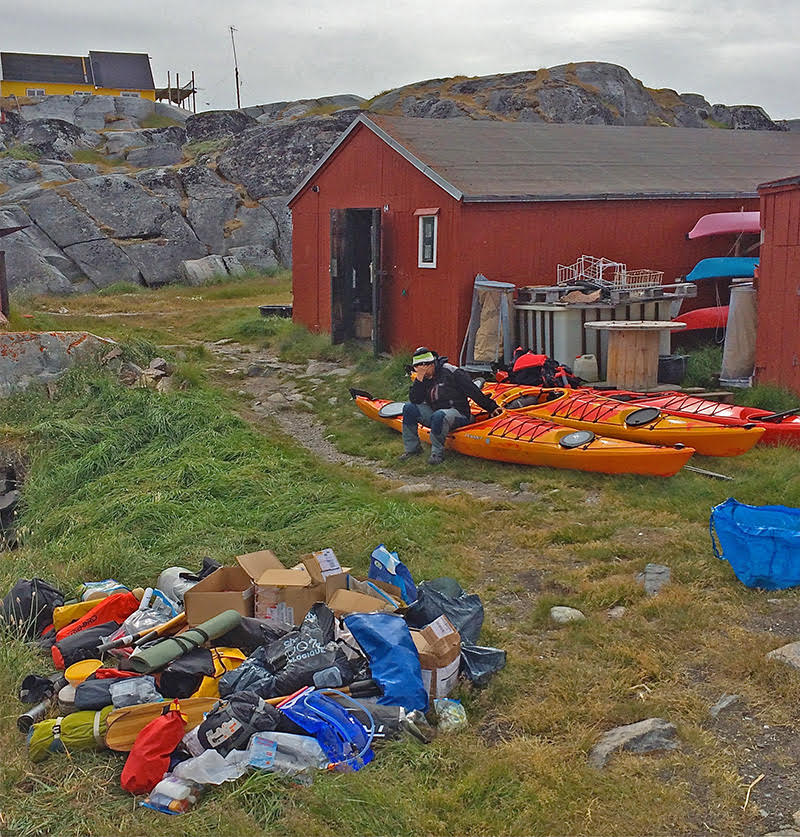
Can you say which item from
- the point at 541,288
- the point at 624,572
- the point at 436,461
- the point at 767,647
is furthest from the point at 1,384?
the point at 767,647

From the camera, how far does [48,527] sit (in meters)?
9.64

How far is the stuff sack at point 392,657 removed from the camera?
17.3ft

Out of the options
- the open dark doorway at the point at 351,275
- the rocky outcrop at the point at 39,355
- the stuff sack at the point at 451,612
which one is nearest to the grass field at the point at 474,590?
the stuff sack at the point at 451,612

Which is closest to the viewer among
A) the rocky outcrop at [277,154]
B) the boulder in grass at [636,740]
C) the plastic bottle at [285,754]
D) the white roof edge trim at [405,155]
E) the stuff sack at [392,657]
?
the plastic bottle at [285,754]

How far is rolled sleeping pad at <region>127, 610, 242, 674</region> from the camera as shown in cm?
546

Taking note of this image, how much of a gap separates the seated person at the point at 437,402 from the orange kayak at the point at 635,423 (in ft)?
2.40

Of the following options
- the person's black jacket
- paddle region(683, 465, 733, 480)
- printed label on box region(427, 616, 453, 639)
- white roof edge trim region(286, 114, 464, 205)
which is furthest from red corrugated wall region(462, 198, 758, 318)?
printed label on box region(427, 616, 453, 639)

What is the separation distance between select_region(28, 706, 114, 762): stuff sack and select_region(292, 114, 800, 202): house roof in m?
10.8

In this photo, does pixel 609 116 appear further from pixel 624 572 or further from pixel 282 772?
pixel 282 772

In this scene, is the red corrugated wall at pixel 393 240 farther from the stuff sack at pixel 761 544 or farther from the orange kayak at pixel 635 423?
the stuff sack at pixel 761 544

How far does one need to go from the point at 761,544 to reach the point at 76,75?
2465 inches

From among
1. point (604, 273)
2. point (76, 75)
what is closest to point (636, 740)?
point (604, 273)

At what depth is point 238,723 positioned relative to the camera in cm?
483

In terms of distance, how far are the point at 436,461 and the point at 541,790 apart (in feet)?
21.5
